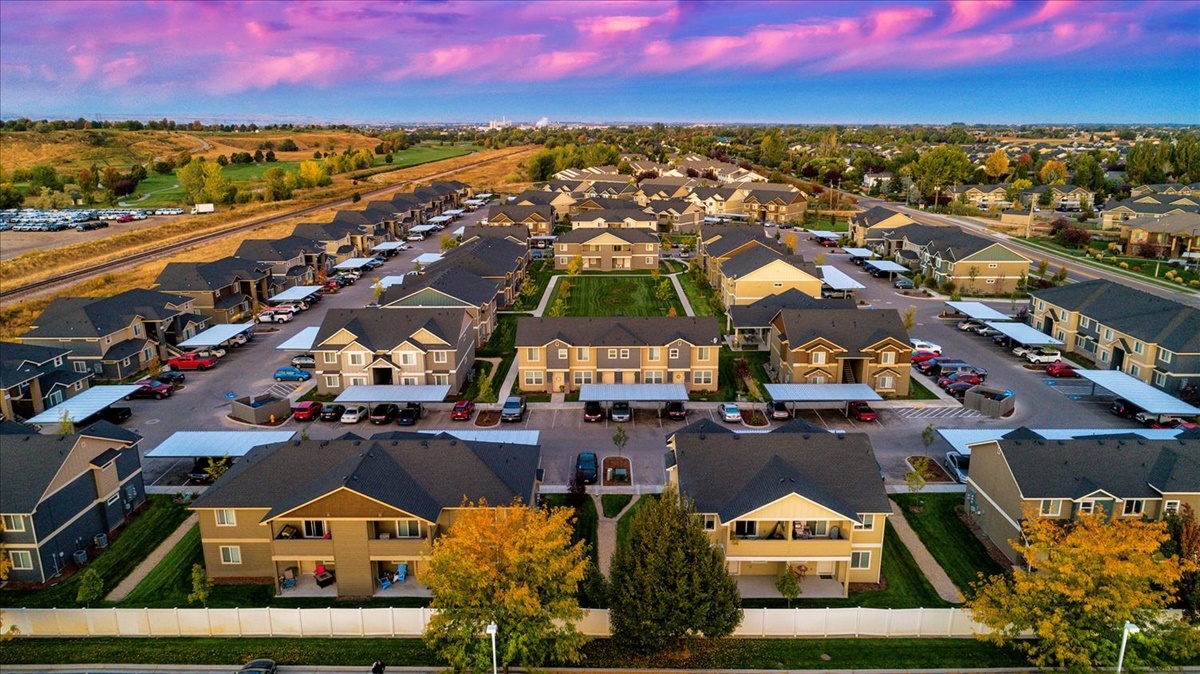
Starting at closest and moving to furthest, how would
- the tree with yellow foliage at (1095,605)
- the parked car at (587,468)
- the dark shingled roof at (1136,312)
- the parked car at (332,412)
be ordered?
1. the tree with yellow foliage at (1095,605)
2. the parked car at (587,468)
3. the parked car at (332,412)
4. the dark shingled roof at (1136,312)

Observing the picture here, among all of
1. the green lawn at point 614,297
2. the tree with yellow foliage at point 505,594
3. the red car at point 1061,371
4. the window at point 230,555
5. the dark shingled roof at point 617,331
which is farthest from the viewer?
the green lawn at point 614,297

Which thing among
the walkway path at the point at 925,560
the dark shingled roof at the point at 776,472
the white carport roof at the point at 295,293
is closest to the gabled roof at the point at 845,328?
the walkway path at the point at 925,560

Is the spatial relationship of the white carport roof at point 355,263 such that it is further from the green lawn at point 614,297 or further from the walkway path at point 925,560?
the walkway path at point 925,560

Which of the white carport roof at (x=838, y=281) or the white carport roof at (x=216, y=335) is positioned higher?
the white carport roof at (x=838, y=281)

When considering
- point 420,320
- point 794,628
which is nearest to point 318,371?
point 420,320

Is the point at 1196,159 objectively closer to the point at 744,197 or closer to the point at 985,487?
the point at 744,197

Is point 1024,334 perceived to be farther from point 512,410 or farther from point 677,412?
point 512,410

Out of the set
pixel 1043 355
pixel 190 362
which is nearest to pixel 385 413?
pixel 190 362
